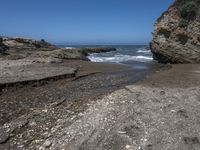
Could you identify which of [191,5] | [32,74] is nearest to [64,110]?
[32,74]

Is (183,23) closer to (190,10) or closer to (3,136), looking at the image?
(190,10)

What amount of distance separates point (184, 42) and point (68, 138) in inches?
730

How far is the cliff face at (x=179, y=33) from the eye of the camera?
21250mm

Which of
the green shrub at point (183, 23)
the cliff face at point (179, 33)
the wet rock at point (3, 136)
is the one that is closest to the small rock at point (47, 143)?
the wet rock at point (3, 136)

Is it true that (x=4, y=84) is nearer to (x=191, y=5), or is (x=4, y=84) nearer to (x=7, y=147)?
(x=7, y=147)

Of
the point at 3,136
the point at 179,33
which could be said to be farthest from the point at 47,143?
the point at 179,33

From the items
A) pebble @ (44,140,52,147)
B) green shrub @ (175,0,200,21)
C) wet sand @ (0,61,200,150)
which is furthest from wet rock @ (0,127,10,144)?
green shrub @ (175,0,200,21)

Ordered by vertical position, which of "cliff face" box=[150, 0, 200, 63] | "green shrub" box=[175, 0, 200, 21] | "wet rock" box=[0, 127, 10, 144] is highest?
"green shrub" box=[175, 0, 200, 21]

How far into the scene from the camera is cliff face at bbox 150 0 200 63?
69.7 feet

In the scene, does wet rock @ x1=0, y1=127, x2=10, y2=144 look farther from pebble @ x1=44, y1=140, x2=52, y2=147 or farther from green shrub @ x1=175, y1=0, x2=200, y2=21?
green shrub @ x1=175, y1=0, x2=200, y2=21

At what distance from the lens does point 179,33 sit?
22172mm

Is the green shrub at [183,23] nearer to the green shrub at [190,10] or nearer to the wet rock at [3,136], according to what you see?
the green shrub at [190,10]

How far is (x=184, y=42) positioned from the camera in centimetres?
2186

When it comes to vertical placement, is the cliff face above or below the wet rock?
above
